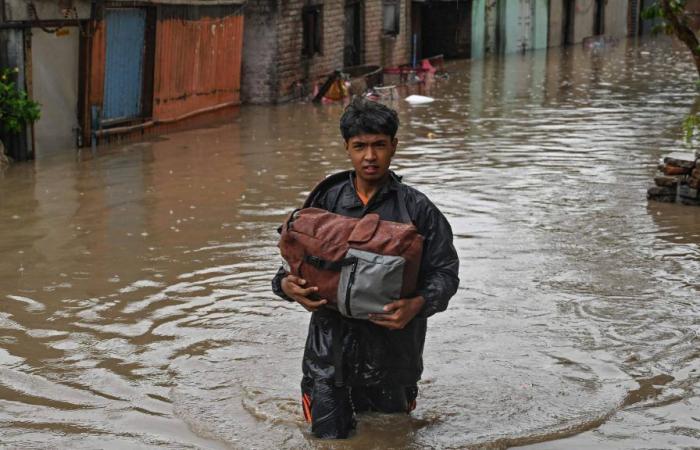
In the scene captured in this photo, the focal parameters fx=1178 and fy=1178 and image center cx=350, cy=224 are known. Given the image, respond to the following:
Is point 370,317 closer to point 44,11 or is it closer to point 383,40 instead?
point 44,11

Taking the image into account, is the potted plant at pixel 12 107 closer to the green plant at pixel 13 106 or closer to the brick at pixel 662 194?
the green plant at pixel 13 106

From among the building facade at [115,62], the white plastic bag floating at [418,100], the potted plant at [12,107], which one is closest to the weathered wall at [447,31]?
the white plastic bag floating at [418,100]

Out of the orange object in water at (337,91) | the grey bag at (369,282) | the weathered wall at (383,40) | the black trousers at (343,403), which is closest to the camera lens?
the grey bag at (369,282)

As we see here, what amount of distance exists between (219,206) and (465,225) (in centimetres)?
259

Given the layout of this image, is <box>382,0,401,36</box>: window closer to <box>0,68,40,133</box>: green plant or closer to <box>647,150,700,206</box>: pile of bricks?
<box>0,68,40,133</box>: green plant

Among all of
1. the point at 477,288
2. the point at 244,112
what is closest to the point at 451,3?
the point at 244,112

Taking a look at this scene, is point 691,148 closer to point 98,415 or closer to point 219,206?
point 219,206

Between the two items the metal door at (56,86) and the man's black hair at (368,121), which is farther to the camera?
the metal door at (56,86)

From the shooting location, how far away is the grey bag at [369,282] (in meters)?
4.70

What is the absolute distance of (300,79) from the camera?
2339cm

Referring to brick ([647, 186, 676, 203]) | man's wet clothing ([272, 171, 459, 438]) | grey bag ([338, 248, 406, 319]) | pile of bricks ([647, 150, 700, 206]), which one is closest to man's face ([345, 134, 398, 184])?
man's wet clothing ([272, 171, 459, 438])

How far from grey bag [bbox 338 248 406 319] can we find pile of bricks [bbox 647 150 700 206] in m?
7.69

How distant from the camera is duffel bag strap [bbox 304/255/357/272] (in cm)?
475

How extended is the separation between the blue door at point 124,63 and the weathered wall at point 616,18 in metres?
30.6
